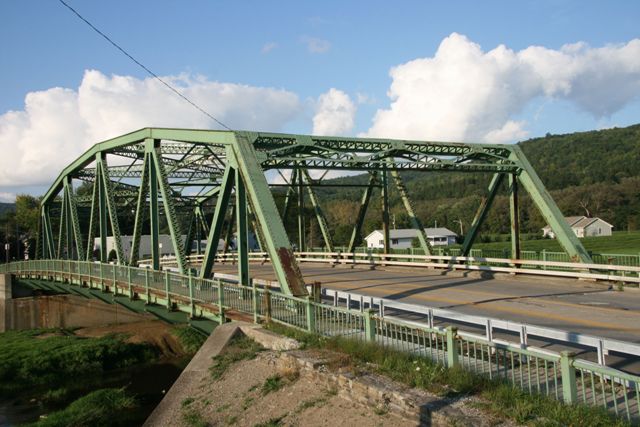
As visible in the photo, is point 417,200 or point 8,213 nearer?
point 8,213

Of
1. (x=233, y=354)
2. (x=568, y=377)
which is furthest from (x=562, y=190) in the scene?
(x=568, y=377)

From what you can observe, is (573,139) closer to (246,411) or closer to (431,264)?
(431,264)

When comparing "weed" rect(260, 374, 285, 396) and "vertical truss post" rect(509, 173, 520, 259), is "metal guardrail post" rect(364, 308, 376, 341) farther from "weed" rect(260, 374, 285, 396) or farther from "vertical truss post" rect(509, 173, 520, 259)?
"vertical truss post" rect(509, 173, 520, 259)

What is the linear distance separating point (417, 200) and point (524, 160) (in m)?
131

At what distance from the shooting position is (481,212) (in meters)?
24.8

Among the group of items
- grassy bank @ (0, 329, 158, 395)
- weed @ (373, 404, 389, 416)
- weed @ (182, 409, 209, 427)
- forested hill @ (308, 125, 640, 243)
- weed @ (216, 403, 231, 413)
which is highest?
forested hill @ (308, 125, 640, 243)

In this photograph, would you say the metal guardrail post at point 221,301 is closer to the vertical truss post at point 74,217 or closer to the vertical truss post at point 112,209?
the vertical truss post at point 112,209

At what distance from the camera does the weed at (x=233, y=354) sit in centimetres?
1188

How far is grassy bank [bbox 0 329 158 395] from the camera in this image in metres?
24.1

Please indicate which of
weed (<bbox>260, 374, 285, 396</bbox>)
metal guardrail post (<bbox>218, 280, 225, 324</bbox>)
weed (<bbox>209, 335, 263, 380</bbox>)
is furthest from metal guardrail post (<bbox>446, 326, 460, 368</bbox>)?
metal guardrail post (<bbox>218, 280, 225, 324</bbox>)

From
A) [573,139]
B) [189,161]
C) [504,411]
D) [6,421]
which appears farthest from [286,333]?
[573,139]

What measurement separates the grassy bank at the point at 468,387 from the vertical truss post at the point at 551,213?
14669mm

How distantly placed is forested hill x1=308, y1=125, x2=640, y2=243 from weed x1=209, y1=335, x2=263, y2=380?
59745 mm

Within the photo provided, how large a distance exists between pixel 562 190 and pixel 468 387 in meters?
112
